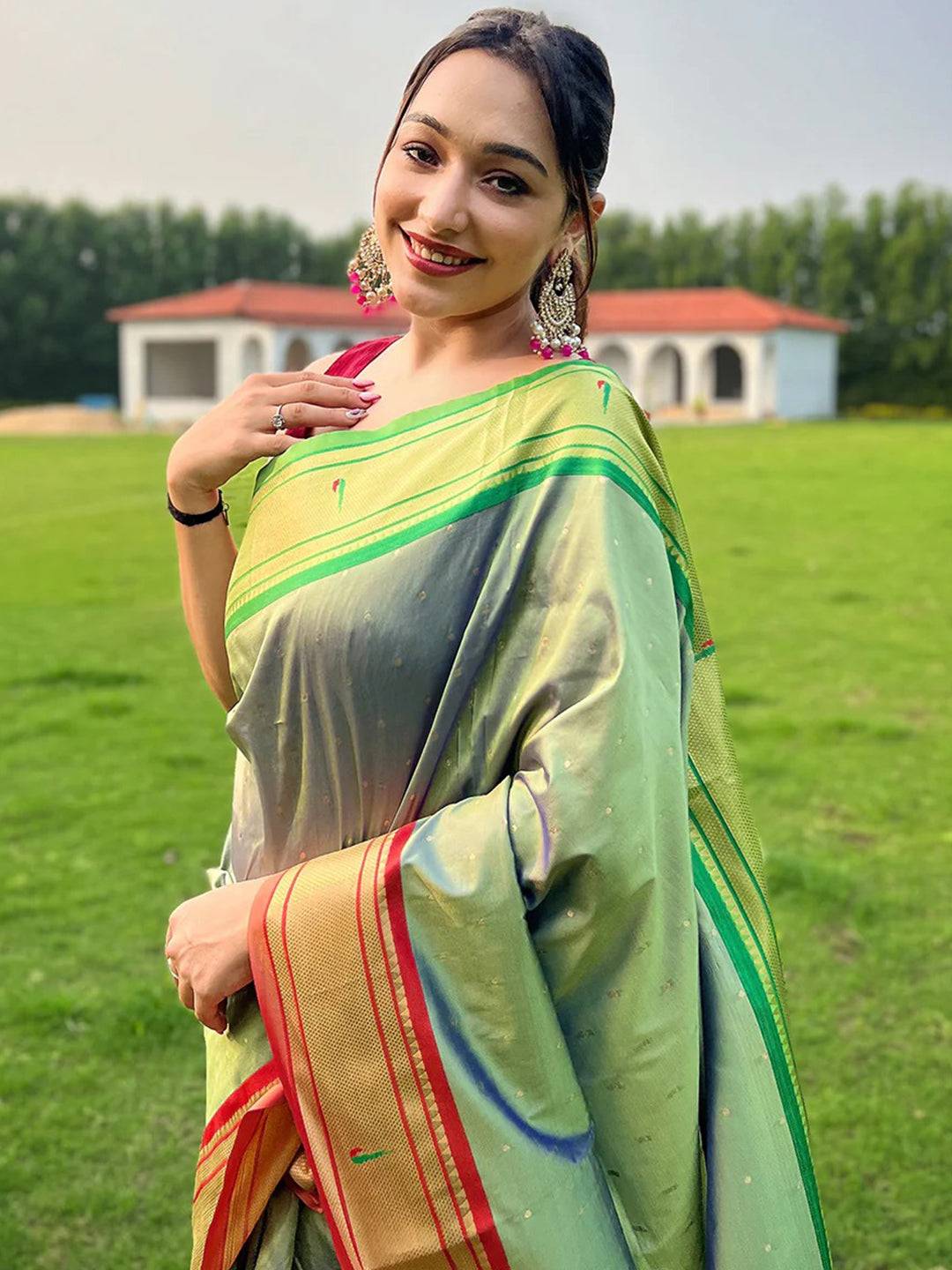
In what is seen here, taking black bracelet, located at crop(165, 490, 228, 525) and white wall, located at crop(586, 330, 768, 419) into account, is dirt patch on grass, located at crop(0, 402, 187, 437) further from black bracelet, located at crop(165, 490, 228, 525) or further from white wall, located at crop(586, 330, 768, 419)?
black bracelet, located at crop(165, 490, 228, 525)

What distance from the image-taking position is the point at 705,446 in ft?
73.3

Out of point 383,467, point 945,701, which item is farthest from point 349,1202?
point 945,701

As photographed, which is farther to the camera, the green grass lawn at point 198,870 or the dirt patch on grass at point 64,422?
the dirt patch on grass at point 64,422

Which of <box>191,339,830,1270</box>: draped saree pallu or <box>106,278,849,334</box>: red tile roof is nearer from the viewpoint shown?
<box>191,339,830,1270</box>: draped saree pallu

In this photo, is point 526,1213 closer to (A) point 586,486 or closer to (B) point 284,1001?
(B) point 284,1001

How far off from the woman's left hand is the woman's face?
0.60 metres

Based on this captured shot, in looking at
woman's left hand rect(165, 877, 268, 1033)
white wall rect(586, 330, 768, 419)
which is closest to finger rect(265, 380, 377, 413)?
woman's left hand rect(165, 877, 268, 1033)

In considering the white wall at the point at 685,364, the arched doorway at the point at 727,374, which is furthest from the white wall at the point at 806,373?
the arched doorway at the point at 727,374

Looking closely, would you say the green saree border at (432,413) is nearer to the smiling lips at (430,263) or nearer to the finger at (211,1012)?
the smiling lips at (430,263)

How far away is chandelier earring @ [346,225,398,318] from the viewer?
60.8 inches

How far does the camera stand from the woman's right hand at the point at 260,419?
1.45 meters

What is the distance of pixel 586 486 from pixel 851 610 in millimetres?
7930

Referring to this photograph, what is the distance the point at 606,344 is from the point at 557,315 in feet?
122

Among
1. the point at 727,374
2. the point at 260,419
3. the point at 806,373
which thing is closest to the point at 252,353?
the point at 727,374
